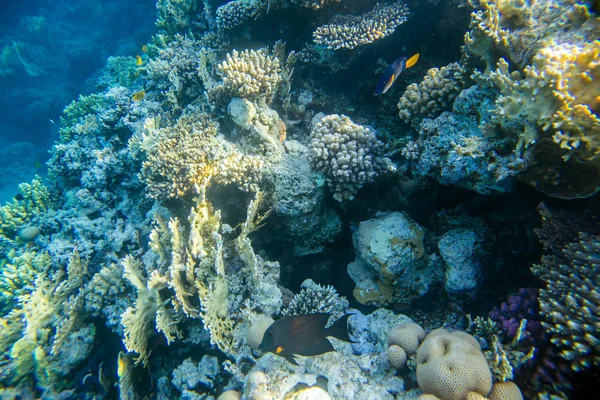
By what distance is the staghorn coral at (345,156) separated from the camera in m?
3.50

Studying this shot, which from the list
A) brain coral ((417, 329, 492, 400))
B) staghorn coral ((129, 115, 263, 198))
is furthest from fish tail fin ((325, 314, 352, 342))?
staghorn coral ((129, 115, 263, 198))

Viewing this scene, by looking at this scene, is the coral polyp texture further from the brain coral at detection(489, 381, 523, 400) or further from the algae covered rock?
the brain coral at detection(489, 381, 523, 400)

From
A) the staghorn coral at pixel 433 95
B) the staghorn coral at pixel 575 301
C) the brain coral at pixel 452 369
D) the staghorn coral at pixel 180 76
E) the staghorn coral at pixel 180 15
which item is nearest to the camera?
the staghorn coral at pixel 575 301

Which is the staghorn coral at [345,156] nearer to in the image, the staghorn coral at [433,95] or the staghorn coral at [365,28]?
the staghorn coral at [433,95]

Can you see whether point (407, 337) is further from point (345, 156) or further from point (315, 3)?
point (315, 3)

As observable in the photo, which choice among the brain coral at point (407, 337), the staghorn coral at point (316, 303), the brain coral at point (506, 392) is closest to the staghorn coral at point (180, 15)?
the staghorn coral at point (316, 303)

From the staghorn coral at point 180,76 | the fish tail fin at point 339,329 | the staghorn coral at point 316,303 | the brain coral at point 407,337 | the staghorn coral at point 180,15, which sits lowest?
the brain coral at point 407,337

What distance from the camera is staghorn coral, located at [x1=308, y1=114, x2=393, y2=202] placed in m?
3.50

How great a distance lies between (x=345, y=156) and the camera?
349cm

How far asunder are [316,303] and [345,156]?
1954mm

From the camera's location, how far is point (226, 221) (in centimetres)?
418

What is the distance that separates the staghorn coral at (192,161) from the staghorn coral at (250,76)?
2.36ft

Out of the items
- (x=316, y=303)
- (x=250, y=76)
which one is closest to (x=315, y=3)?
(x=250, y=76)

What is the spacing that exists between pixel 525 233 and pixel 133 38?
23240 millimetres
